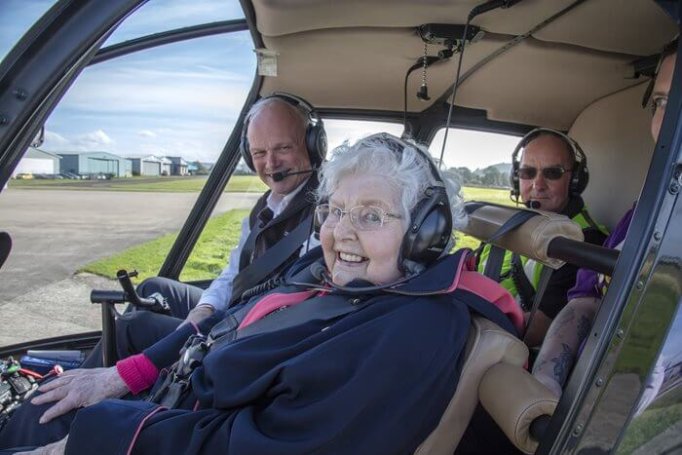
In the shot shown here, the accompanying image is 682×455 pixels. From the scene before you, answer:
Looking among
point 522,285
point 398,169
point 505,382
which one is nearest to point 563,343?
point 505,382

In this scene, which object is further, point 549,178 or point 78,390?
point 549,178

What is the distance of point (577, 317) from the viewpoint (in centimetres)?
163

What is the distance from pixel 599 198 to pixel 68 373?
2463mm

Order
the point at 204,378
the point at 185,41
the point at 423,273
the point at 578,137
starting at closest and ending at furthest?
the point at 423,273, the point at 204,378, the point at 185,41, the point at 578,137

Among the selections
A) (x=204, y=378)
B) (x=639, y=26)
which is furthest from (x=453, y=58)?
(x=204, y=378)

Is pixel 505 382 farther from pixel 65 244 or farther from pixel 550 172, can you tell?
pixel 65 244

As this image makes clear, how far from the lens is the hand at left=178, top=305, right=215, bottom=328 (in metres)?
2.30

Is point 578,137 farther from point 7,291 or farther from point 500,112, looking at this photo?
point 7,291

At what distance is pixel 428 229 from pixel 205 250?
2.05 metres

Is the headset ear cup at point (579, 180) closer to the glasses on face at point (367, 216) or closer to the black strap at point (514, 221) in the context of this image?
the black strap at point (514, 221)

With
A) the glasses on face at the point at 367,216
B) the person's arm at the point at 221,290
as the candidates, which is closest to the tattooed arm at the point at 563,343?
the glasses on face at the point at 367,216

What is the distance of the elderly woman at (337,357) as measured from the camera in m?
1.19

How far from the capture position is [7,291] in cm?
205

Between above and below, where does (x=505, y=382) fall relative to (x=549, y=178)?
below
